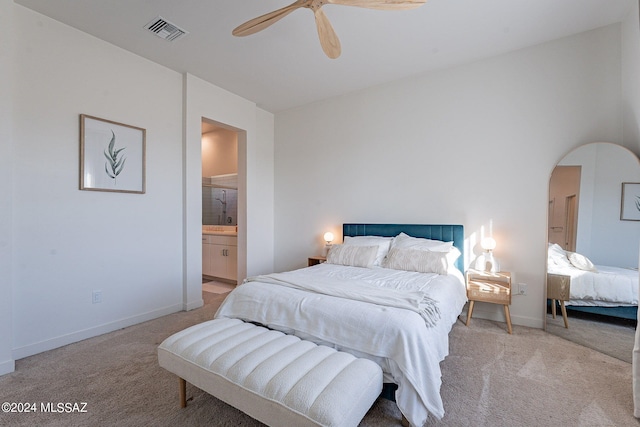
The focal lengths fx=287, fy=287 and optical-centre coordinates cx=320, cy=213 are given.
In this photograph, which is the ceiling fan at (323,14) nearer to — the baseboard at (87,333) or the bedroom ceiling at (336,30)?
the bedroom ceiling at (336,30)

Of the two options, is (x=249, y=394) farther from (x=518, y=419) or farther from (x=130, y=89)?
(x=130, y=89)

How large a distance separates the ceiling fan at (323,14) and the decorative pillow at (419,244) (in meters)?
2.10

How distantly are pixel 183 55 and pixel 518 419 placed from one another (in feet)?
13.9

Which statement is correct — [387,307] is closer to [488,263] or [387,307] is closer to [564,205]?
[488,263]

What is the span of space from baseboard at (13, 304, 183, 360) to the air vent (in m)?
2.92

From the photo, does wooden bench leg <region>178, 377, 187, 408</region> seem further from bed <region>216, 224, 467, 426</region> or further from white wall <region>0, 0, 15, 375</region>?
white wall <region>0, 0, 15, 375</region>

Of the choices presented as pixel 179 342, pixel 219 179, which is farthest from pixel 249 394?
pixel 219 179

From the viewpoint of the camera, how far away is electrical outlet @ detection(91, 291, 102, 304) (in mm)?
2818

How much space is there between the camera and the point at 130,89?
3100 millimetres

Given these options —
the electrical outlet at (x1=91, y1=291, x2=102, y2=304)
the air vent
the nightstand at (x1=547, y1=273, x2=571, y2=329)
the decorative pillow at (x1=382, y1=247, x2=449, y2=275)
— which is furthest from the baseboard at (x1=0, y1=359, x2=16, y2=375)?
the nightstand at (x1=547, y1=273, x2=571, y2=329)

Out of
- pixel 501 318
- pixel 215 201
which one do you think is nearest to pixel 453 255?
pixel 501 318

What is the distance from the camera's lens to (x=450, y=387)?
77.7 inches

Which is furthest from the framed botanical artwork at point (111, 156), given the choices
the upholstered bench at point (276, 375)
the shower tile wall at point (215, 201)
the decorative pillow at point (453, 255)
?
the decorative pillow at point (453, 255)

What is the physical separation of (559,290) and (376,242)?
72.8 inches
